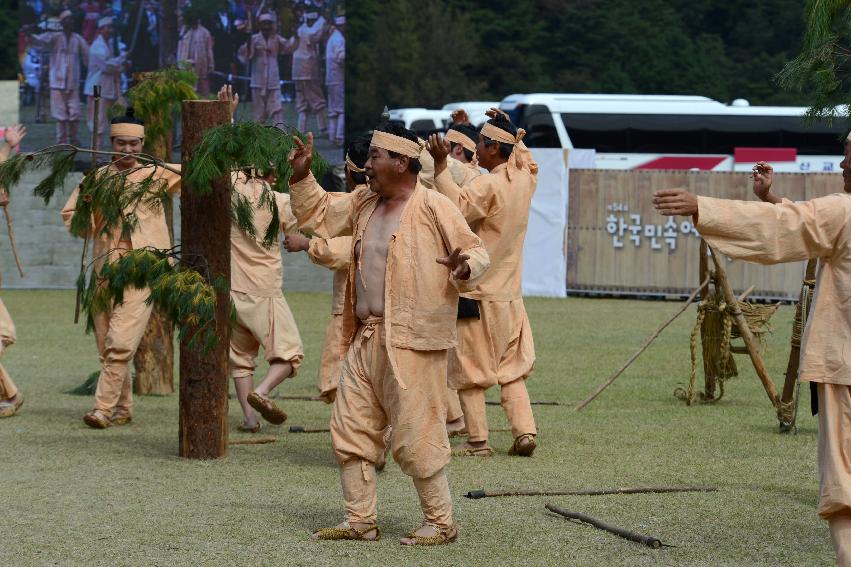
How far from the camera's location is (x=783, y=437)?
881 cm

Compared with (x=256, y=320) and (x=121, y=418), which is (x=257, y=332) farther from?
(x=121, y=418)

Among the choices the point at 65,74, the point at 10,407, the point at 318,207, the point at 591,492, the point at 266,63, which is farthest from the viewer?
the point at 65,74

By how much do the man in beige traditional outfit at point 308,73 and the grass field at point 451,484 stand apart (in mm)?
10510

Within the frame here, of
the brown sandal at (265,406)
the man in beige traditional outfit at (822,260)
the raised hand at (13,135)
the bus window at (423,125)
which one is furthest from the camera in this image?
the bus window at (423,125)

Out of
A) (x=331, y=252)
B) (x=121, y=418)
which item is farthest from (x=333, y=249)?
(x=121, y=418)

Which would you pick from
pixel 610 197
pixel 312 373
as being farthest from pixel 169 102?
pixel 610 197

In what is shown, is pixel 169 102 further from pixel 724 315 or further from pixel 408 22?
pixel 408 22

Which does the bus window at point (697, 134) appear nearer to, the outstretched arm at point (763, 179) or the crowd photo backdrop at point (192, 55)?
the crowd photo backdrop at point (192, 55)

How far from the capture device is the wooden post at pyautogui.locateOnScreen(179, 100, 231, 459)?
7.82 metres

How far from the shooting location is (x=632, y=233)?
837 inches

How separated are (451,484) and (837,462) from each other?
2476 millimetres

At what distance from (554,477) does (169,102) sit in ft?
12.6

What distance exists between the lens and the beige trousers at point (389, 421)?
5902 millimetres

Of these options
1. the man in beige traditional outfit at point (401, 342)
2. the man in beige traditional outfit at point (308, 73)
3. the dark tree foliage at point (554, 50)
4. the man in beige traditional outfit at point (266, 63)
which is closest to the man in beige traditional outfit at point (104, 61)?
the man in beige traditional outfit at point (266, 63)
